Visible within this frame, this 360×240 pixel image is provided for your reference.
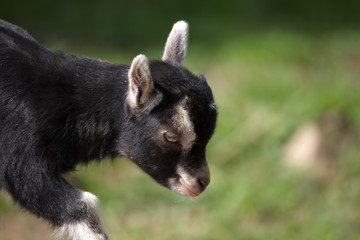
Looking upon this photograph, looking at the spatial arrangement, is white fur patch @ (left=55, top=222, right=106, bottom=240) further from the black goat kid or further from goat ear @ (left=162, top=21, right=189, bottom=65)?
goat ear @ (left=162, top=21, right=189, bottom=65)

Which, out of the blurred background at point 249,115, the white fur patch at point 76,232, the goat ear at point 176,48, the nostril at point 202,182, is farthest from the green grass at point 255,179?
the white fur patch at point 76,232

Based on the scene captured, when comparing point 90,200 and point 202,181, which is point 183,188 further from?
point 90,200

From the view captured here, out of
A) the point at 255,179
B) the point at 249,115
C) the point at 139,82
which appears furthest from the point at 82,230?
the point at 249,115

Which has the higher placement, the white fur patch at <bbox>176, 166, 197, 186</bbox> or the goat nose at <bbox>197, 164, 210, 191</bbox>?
the goat nose at <bbox>197, 164, 210, 191</bbox>

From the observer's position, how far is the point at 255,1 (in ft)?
45.9

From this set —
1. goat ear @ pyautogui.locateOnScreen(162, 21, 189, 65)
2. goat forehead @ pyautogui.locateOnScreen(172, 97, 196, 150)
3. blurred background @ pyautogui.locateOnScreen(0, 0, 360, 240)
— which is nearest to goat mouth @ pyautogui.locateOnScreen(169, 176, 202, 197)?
goat forehead @ pyautogui.locateOnScreen(172, 97, 196, 150)

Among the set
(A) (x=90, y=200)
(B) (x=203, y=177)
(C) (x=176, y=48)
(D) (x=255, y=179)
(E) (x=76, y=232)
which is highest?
(D) (x=255, y=179)

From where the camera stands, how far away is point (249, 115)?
1058 cm

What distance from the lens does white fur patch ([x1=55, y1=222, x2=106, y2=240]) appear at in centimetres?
475

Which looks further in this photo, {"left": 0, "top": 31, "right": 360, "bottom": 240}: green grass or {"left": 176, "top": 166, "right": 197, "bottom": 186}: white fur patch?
{"left": 0, "top": 31, "right": 360, "bottom": 240}: green grass

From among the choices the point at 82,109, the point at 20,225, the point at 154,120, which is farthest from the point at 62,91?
the point at 20,225

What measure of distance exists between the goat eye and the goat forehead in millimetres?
47

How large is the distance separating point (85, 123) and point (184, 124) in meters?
0.65

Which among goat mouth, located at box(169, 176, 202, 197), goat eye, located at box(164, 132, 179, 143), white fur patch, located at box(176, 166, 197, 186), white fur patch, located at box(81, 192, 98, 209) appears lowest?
white fur patch, located at box(81, 192, 98, 209)
